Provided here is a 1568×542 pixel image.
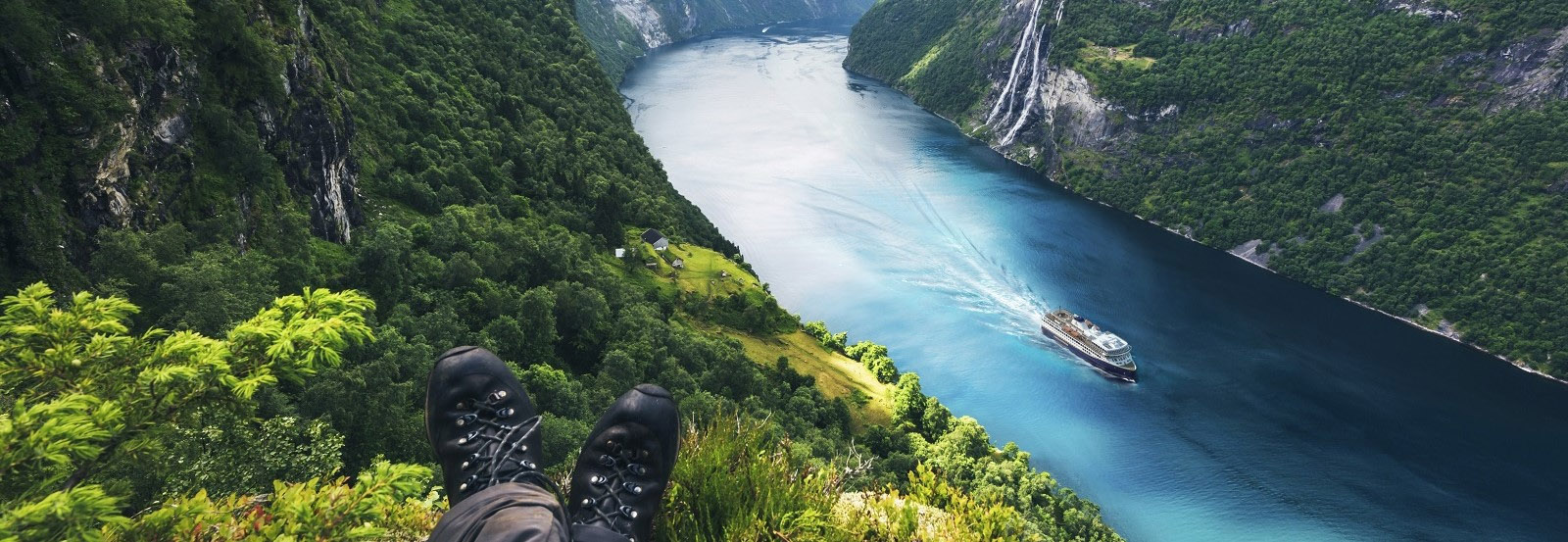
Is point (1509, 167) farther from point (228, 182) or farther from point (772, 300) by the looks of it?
point (228, 182)

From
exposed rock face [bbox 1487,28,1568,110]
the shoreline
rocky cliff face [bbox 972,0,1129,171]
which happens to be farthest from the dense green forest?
exposed rock face [bbox 1487,28,1568,110]

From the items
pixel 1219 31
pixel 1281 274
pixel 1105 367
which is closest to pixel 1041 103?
pixel 1219 31

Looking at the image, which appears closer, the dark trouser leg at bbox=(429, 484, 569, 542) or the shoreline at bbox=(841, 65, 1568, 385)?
the dark trouser leg at bbox=(429, 484, 569, 542)

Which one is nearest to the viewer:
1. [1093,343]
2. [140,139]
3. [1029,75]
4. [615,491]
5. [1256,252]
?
Result: [615,491]

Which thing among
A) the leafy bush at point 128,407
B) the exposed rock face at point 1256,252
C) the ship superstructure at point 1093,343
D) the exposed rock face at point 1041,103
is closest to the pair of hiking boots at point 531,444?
the leafy bush at point 128,407

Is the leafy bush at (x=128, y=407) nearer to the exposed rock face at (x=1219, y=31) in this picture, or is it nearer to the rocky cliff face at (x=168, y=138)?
the rocky cliff face at (x=168, y=138)

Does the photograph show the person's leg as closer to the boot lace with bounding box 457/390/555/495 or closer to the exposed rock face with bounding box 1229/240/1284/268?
the boot lace with bounding box 457/390/555/495

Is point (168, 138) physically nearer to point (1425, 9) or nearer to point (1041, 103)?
point (1041, 103)

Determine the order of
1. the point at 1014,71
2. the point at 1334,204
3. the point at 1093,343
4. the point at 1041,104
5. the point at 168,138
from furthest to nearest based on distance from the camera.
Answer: the point at 1014,71, the point at 1041,104, the point at 1334,204, the point at 1093,343, the point at 168,138
